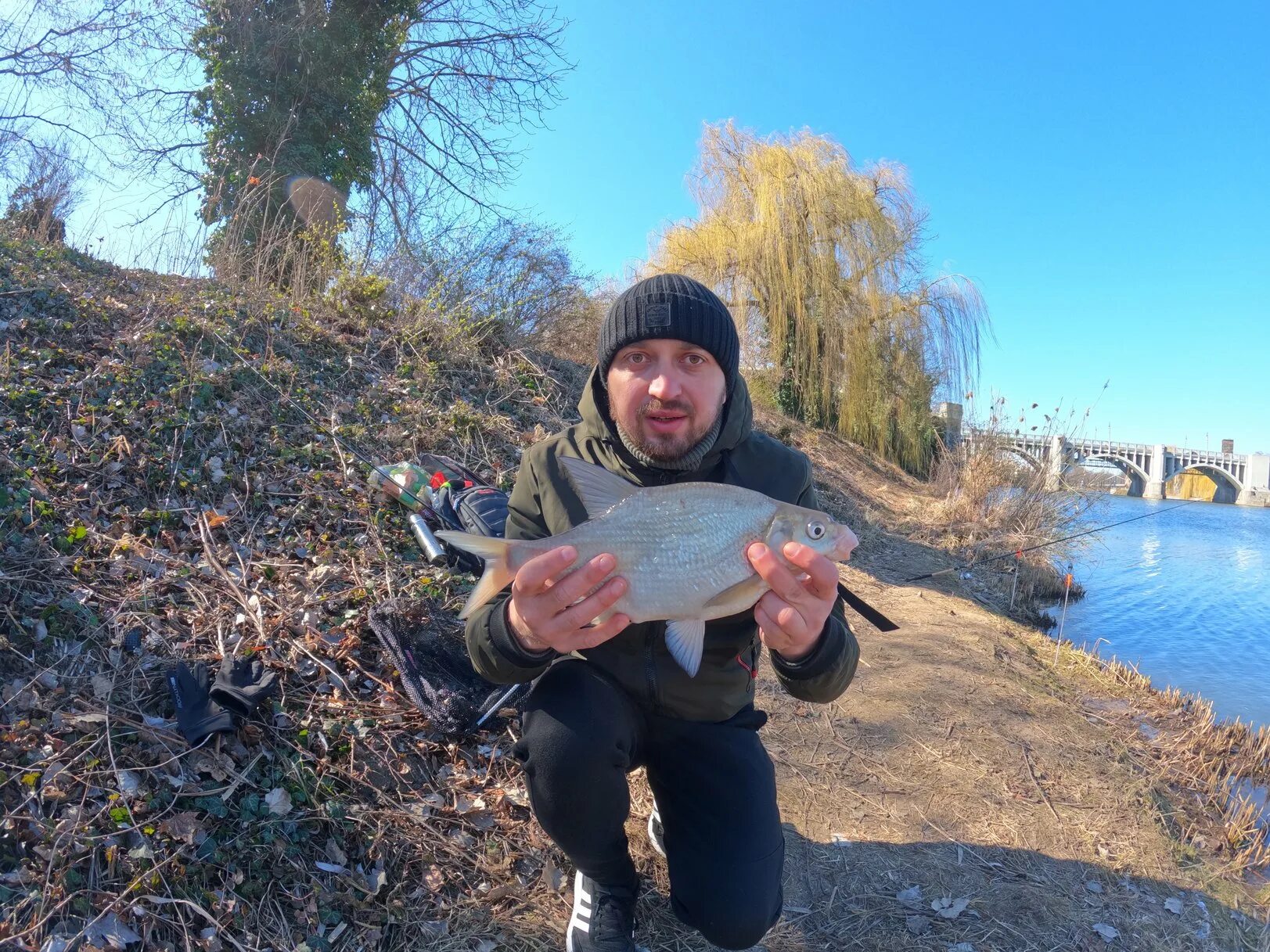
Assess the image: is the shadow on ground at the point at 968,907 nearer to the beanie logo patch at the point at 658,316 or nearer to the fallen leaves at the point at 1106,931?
the fallen leaves at the point at 1106,931

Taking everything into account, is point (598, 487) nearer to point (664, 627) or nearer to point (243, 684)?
point (664, 627)

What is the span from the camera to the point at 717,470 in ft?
8.23

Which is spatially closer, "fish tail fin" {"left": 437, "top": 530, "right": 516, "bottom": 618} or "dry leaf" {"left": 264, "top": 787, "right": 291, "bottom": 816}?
"fish tail fin" {"left": 437, "top": 530, "right": 516, "bottom": 618}

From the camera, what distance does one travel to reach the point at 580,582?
1926 millimetres

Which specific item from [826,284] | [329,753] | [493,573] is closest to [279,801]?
→ [329,753]

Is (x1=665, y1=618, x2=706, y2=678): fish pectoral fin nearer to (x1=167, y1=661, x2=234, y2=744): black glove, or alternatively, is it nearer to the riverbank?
the riverbank

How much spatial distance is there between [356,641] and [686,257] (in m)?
16.9

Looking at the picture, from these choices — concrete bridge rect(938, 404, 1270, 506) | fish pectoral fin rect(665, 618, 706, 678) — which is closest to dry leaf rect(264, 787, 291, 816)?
fish pectoral fin rect(665, 618, 706, 678)

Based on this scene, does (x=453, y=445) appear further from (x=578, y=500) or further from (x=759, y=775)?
(x=759, y=775)

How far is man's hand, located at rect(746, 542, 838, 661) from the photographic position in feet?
6.43

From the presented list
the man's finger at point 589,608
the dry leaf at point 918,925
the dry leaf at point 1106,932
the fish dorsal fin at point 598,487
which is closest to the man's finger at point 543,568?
the man's finger at point 589,608

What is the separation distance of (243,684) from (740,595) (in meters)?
2.05

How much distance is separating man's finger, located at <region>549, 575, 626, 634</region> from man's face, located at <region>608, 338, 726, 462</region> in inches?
23.3

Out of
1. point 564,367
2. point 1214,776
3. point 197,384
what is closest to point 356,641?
point 197,384
